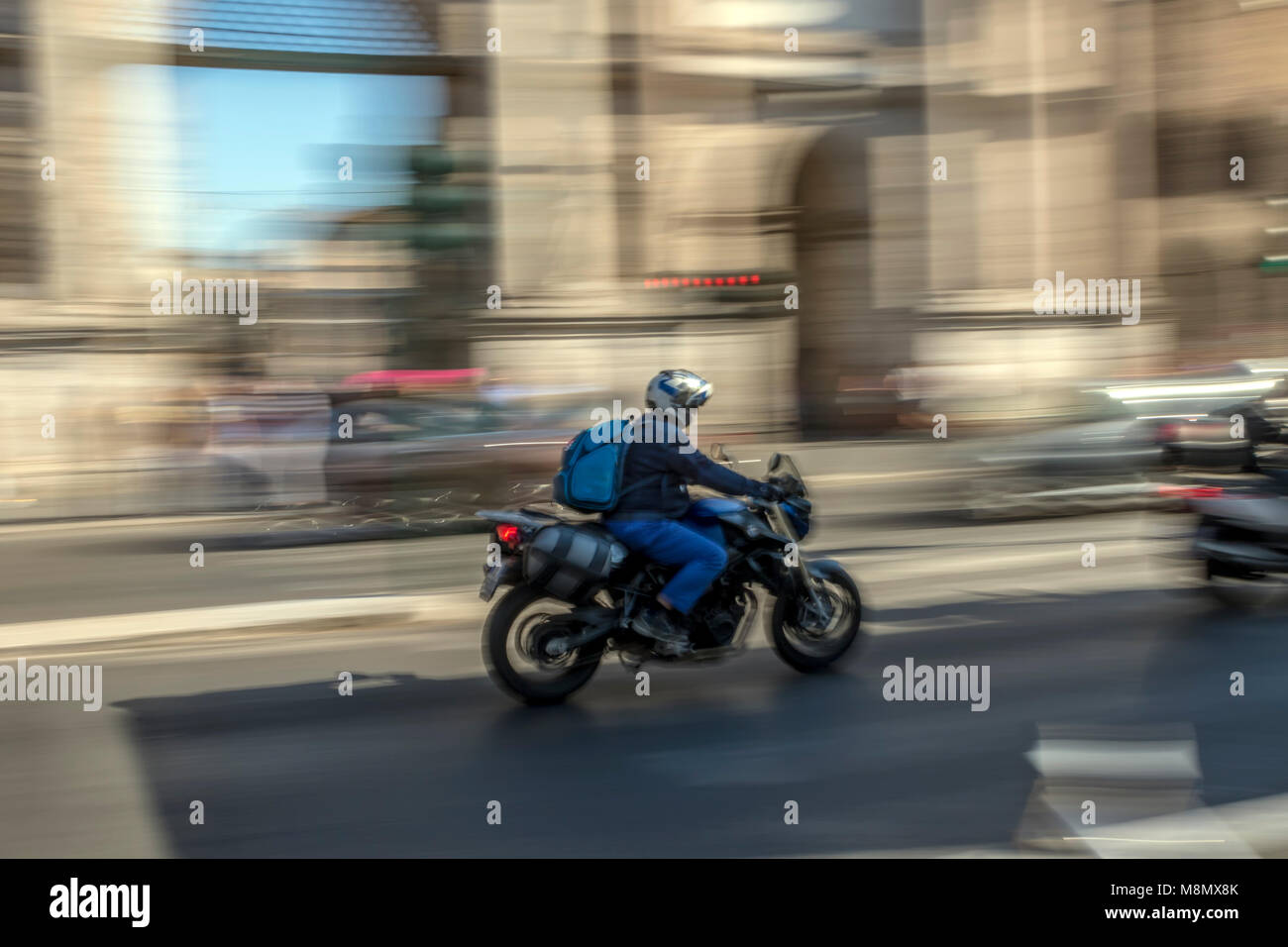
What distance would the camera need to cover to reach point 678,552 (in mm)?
6828

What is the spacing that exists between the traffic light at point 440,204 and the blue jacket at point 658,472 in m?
14.4

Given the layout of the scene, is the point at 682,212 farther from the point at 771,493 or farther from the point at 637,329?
the point at 771,493

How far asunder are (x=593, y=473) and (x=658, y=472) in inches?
13.4

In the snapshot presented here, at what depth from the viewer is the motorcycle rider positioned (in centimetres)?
681

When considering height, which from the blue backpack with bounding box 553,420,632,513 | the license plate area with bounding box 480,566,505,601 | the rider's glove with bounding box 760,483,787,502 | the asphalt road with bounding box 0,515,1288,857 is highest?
the blue backpack with bounding box 553,420,632,513

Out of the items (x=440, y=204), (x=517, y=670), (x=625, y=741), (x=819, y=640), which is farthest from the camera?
(x=440, y=204)

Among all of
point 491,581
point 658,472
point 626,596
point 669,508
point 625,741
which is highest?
point 658,472

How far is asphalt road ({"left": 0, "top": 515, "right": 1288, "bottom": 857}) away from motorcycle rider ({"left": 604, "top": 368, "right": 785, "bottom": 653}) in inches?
18.2

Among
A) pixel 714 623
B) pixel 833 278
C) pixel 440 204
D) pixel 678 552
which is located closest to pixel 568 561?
pixel 678 552

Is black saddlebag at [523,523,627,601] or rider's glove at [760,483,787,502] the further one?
rider's glove at [760,483,787,502]

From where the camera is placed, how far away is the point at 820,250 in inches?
1090

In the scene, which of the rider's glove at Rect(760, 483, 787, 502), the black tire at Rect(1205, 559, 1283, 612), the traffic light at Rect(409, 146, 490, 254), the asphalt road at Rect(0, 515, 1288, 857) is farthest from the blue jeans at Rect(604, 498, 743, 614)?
the traffic light at Rect(409, 146, 490, 254)

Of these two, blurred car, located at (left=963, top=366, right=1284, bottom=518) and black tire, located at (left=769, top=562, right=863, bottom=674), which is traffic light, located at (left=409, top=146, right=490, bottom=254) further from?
black tire, located at (left=769, top=562, right=863, bottom=674)
